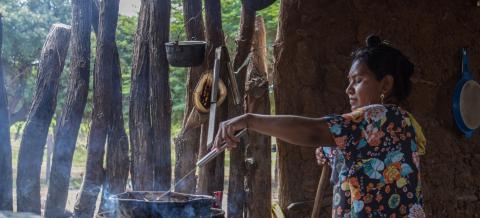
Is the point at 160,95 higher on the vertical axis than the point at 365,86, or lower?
higher

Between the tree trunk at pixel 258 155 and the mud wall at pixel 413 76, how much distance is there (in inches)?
14.5

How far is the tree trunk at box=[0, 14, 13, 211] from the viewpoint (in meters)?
5.25

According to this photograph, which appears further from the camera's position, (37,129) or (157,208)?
(37,129)

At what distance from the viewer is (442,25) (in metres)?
4.70

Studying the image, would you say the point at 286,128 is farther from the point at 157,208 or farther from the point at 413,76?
the point at 413,76

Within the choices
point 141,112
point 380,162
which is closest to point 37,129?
point 141,112

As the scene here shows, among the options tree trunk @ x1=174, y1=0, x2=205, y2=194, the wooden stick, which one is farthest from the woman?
tree trunk @ x1=174, y1=0, x2=205, y2=194

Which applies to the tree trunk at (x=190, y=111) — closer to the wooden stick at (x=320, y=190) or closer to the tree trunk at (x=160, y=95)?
the tree trunk at (x=160, y=95)

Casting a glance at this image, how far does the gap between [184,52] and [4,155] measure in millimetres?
1985

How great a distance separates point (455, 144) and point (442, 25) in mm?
879

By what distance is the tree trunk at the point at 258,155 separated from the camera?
4.84 m

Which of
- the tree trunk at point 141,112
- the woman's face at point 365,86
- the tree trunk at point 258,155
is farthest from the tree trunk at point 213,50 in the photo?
the woman's face at point 365,86

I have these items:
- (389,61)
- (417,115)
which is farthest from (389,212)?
(417,115)

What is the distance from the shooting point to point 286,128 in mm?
2455
